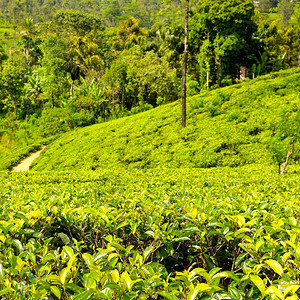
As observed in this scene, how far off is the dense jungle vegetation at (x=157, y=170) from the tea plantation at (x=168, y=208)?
0.02m

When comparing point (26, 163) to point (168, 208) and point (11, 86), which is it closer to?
point (11, 86)

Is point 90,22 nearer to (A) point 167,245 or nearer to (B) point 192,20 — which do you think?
(B) point 192,20

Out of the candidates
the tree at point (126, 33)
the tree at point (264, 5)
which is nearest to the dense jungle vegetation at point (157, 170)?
the tree at point (126, 33)

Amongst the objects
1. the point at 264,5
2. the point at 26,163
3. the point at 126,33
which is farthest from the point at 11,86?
the point at 264,5

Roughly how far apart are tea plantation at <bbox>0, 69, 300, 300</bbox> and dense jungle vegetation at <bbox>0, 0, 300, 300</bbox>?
0.02m

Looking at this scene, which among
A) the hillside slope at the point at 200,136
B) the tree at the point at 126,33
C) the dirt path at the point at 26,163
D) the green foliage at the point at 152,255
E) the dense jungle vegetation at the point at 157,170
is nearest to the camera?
the green foliage at the point at 152,255

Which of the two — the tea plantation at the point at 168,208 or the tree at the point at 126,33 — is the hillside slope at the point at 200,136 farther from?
the tree at the point at 126,33

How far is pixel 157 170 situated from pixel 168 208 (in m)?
6.75

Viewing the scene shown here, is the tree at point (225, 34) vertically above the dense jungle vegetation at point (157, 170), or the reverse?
the tree at point (225, 34)

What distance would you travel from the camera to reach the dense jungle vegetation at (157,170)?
1494mm

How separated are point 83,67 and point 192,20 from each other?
46.1ft

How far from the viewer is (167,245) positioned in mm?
1940

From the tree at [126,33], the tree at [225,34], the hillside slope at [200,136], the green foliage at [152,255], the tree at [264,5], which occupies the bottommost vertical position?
the hillside slope at [200,136]

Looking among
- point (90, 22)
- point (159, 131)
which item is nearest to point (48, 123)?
point (159, 131)
